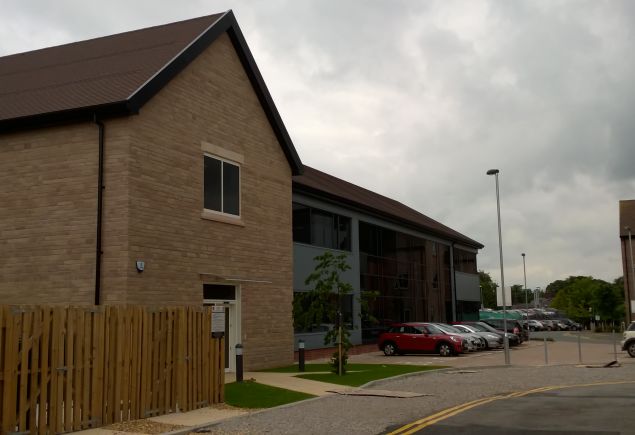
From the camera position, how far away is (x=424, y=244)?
45.4m

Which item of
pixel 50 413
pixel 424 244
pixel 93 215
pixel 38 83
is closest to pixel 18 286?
pixel 93 215

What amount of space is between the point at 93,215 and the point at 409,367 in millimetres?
11555

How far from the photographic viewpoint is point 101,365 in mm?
11562

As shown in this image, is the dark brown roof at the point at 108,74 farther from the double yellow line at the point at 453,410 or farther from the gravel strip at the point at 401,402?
the double yellow line at the point at 453,410

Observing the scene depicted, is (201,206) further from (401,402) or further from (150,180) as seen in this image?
(401,402)

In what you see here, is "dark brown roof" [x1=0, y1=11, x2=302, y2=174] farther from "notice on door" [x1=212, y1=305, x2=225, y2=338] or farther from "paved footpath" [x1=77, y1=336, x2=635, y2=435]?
"paved footpath" [x1=77, y1=336, x2=635, y2=435]

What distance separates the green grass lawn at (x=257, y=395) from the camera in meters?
14.2

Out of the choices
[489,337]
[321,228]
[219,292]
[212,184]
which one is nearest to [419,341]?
[489,337]

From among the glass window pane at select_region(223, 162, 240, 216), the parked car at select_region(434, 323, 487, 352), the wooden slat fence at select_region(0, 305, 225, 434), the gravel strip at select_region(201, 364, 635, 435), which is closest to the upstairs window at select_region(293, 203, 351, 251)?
the parked car at select_region(434, 323, 487, 352)

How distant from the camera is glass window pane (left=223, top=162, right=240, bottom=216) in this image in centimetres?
2069

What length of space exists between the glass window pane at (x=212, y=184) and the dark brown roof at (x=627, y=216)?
59996 mm

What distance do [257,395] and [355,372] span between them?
6316mm

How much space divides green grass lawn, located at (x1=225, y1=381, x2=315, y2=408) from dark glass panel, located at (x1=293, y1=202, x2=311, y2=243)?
40.1ft

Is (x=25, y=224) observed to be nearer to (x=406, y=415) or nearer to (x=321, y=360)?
(x=406, y=415)
